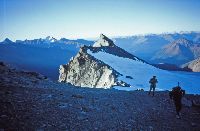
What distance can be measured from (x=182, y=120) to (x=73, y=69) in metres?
87.3

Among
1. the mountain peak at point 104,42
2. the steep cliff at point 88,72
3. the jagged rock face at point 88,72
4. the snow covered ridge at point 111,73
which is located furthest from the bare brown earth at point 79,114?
the mountain peak at point 104,42

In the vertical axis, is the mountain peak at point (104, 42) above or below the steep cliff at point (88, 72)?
above

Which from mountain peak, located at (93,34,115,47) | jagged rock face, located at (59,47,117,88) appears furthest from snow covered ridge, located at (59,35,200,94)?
mountain peak, located at (93,34,115,47)

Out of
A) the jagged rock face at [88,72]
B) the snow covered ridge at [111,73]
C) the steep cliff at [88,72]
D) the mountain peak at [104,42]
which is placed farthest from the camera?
the mountain peak at [104,42]

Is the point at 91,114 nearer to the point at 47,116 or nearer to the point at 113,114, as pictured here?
the point at 113,114

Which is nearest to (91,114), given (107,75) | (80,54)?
(107,75)

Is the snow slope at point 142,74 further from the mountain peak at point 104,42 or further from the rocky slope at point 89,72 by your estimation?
the mountain peak at point 104,42

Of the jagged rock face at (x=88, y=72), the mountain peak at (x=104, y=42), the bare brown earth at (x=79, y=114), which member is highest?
the mountain peak at (x=104, y=42)

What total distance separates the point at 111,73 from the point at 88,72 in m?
17.5

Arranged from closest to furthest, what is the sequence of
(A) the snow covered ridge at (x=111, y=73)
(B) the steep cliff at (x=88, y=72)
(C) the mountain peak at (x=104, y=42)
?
1. (A) the snow covered ridge at (x=111, y=73)
2. (B) the steep cliff at (x=88, y=72)
3. (C) the mountain peak at (x=104, y=42)

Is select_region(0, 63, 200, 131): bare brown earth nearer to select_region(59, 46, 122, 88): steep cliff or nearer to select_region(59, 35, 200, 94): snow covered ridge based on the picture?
select_region(59, 35, 200, 94): snow covered ridge

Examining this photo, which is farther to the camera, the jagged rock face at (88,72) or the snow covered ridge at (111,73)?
the jagged rock face at (88,72)

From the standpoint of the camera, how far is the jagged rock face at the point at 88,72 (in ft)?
263

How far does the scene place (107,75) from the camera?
78750 mm
